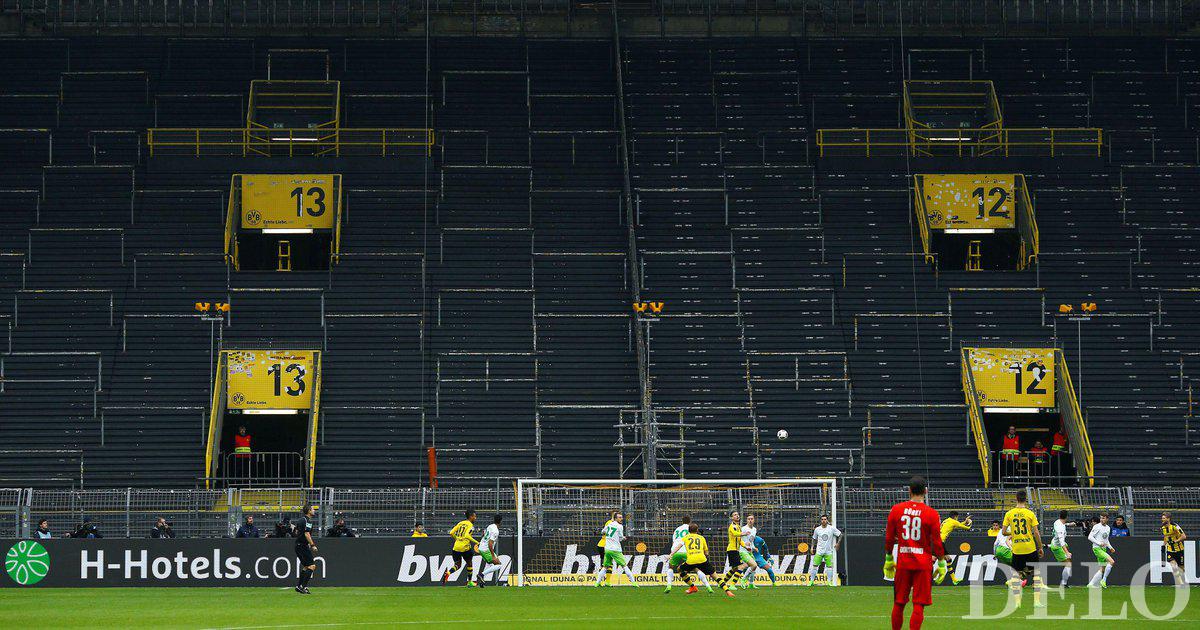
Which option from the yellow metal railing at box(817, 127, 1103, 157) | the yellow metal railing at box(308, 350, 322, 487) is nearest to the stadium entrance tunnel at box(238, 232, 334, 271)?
the yellow metal railing at box(308, 350, 322, 487)

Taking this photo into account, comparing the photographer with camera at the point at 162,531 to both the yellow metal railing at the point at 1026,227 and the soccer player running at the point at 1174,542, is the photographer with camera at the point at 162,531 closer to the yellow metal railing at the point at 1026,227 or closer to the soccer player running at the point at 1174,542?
the soccer player running at the point at 1174,542

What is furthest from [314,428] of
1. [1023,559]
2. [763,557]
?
[1023,559]

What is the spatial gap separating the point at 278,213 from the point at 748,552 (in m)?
21.8

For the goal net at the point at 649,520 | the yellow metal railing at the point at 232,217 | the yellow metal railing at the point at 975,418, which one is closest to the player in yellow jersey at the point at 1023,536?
the goal net at the point at 649,520

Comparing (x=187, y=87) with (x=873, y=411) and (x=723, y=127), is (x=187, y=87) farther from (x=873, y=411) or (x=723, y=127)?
(x=873, y=411)

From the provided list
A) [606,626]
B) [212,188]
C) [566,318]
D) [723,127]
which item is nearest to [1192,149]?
[723,127]

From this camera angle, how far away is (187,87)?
165ft

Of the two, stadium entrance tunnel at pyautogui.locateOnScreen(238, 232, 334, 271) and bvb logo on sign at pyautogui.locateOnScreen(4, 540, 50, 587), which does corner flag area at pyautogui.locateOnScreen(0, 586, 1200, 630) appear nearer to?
bvb logo on sign at pyautogui.locateOnScreen(4, 540, 50, 587)

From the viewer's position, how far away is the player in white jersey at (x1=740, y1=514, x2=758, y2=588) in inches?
1259

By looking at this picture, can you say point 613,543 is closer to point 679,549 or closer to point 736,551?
point 679,549

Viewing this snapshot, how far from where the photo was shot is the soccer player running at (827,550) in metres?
33.6

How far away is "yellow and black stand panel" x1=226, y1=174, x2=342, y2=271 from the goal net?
14.5 m

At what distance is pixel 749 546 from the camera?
32.3 metres

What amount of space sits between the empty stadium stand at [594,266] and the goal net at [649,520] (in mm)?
4122
